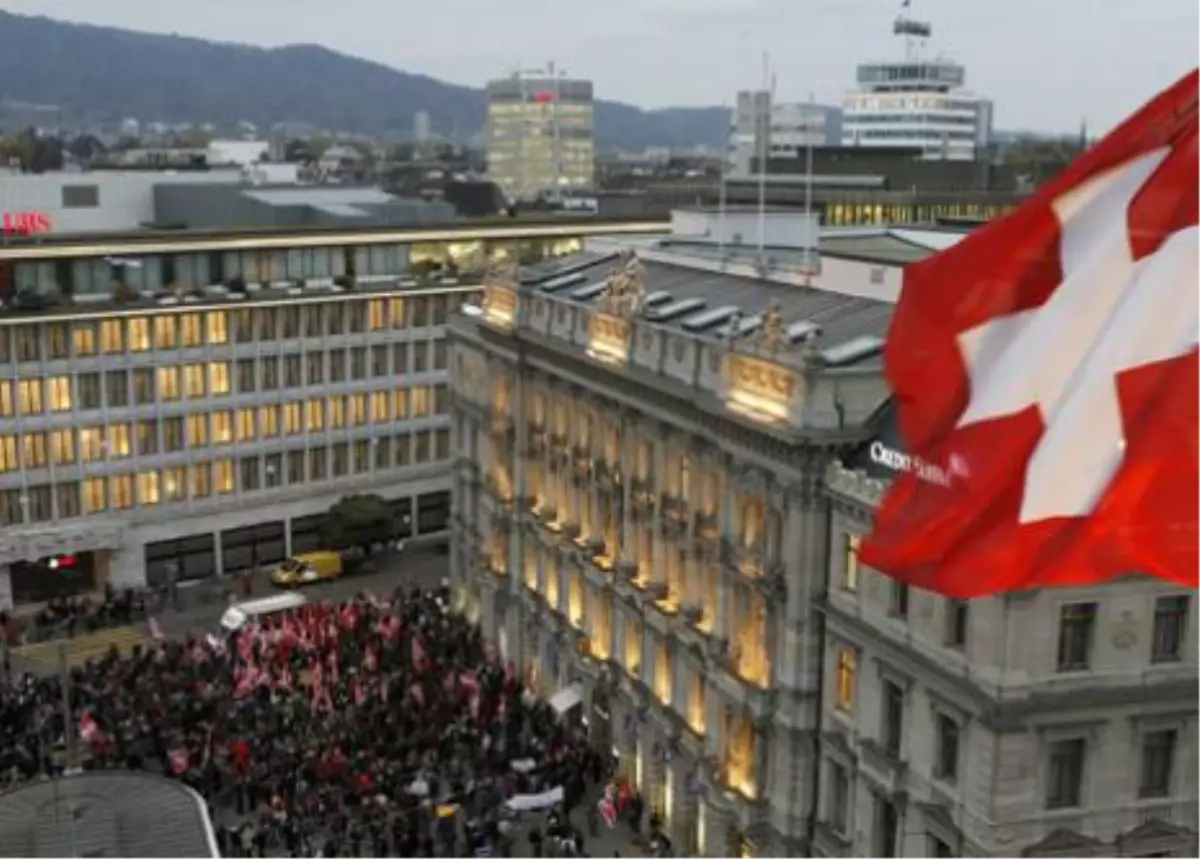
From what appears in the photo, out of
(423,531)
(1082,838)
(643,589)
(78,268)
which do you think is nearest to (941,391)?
(1082,838)

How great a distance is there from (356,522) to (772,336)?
50323 millimetres

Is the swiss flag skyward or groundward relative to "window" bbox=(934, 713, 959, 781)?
skyward

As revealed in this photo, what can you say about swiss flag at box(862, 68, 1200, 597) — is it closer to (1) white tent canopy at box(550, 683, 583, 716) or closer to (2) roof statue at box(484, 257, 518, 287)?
(1) white tent canopy at box(550, 683, 583, 716)

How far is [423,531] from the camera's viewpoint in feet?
351

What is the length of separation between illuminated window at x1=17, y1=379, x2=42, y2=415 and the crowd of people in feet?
57.7

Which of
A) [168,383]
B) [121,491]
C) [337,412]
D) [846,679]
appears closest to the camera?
[846,679]

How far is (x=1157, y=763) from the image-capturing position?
144 ft

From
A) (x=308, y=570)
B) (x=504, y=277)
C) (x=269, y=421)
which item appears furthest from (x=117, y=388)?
(x=504, y=277)

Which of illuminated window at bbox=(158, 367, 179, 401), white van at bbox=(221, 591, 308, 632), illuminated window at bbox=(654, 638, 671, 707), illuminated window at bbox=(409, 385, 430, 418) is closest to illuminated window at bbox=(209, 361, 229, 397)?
illuminated window at bbox=(158, 367, 179, 401)

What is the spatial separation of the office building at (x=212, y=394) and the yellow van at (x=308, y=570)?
20.8ft

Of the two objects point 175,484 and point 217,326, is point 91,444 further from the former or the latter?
point 217,326

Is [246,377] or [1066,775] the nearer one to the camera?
[1066,775]

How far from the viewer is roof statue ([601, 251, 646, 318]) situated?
65875 mm

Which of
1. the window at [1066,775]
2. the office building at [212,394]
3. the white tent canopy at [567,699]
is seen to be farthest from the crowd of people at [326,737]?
the window at [1066,775]
